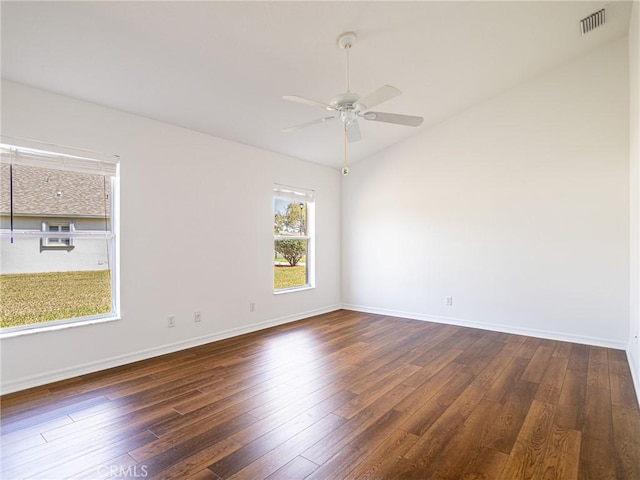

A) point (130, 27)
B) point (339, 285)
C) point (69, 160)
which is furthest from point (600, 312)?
point (69, 160)

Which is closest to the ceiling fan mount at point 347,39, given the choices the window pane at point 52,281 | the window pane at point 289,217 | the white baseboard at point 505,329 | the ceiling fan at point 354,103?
the ceiling fan at point 354,103

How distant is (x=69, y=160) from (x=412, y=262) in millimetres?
4536

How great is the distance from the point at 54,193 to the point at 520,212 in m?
5.30

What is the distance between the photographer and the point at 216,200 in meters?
4.12

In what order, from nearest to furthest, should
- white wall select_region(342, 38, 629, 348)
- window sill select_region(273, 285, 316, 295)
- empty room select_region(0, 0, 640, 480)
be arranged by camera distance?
empty room select_region(0, 0, 640, 480)
white wall select_region(342, 38, 629, 348)
window sill select_region(273, 285, 316, 295)

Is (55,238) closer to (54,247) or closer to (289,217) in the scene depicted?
(54,247)

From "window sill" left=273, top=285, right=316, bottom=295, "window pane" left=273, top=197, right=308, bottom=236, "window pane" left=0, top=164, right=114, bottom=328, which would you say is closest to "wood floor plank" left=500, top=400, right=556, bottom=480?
"window sill" left=273, top=285, right=316, bottom=295

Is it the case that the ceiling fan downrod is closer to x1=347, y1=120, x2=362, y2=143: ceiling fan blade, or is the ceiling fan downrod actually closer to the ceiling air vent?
x1=347, y1=120, x2=362, y2=143: ceiling fan blade

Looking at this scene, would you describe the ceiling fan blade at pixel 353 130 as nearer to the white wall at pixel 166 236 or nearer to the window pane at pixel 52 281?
the white wall at pixel 166 236

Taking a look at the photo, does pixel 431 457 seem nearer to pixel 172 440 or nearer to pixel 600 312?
pixel 172 440

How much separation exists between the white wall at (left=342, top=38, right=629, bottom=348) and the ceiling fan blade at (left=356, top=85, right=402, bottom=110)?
2961 mm

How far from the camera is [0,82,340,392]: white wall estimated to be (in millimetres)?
2844

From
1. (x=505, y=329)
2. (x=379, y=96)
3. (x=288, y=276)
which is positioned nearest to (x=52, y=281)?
(x=288, y=276)

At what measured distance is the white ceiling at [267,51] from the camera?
2312 mm
